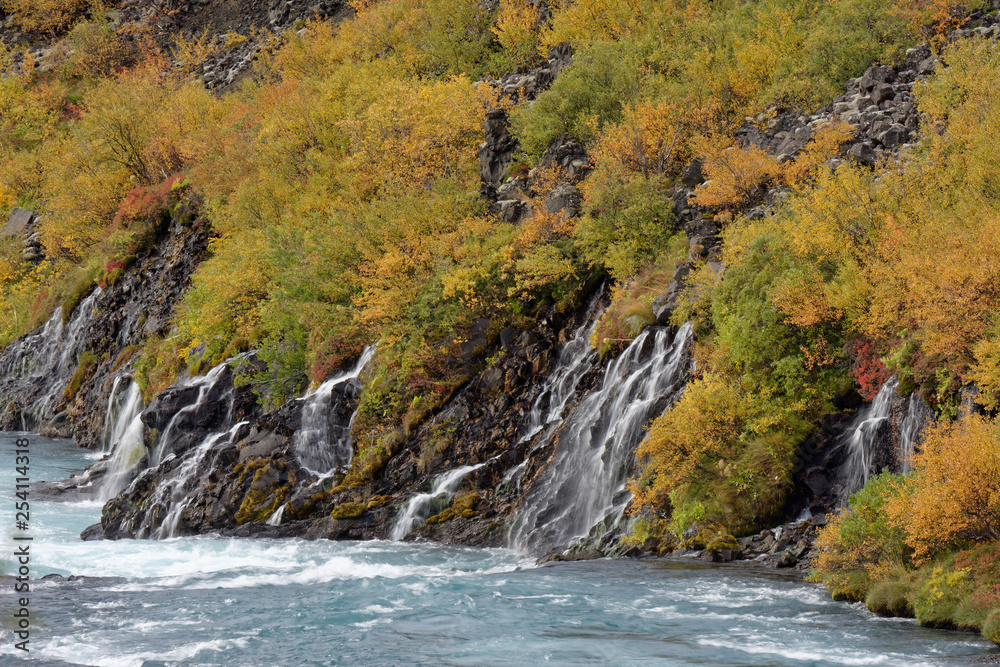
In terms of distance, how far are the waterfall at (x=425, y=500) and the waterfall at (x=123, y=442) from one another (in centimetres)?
1457

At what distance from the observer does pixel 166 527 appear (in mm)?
29094

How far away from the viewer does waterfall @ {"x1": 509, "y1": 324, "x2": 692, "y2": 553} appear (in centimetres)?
2370

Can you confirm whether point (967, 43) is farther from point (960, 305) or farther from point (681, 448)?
point (681, 448)

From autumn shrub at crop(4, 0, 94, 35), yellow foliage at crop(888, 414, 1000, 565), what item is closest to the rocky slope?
yellow foliage at crop(888, 414, 1000, 565)

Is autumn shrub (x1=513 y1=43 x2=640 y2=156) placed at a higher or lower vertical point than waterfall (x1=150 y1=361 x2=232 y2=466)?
higher

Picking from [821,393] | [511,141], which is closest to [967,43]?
[821,393]

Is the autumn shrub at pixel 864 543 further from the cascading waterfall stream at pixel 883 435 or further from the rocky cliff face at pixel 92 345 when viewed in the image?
the rocky cliff face at pixel 92 345

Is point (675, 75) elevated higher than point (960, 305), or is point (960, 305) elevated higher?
point (675, 75)

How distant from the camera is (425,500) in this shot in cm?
2700

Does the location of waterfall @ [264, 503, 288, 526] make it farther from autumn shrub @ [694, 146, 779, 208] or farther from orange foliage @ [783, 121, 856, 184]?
orange foliage @ [783, 121, 856, 184]

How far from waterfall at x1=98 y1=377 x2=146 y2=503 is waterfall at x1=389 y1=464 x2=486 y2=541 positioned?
14566 millimetres

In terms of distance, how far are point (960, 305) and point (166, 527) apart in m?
23.7

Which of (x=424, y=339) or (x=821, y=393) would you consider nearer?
(x=821, y=393)

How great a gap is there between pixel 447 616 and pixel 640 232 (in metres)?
16.6
